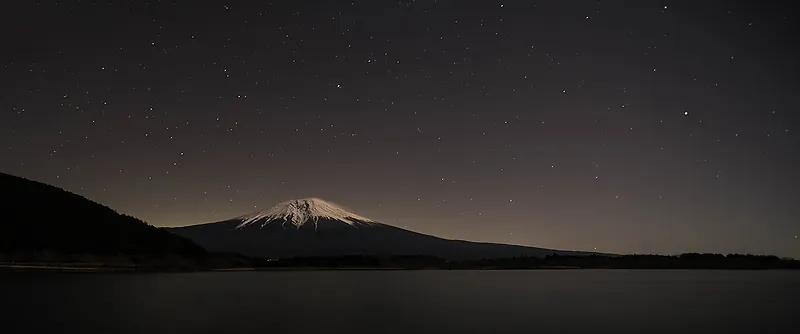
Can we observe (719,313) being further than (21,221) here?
No

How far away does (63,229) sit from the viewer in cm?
12156

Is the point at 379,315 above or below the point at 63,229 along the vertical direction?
below

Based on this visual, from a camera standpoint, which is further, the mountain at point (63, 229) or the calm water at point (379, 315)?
the mountain at point (63, 229)

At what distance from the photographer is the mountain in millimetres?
110750

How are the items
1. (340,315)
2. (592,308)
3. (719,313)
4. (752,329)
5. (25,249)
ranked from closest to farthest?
(752,329)
(340,315)
(719,313)
(592,308)
(25,249)

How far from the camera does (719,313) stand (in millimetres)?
35844

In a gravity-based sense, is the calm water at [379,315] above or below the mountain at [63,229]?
below

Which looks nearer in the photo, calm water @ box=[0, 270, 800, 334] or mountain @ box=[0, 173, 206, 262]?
calm water @ box=[0, 270, 800, 334]

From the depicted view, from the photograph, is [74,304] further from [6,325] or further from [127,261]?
[127,261]

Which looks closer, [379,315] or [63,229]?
[379,315]

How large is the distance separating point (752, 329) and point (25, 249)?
10496cm

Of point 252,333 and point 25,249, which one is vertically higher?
point 25,249

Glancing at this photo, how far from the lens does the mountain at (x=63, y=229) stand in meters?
111

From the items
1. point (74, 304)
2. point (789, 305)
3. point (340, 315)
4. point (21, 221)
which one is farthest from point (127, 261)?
point (789, 305)
